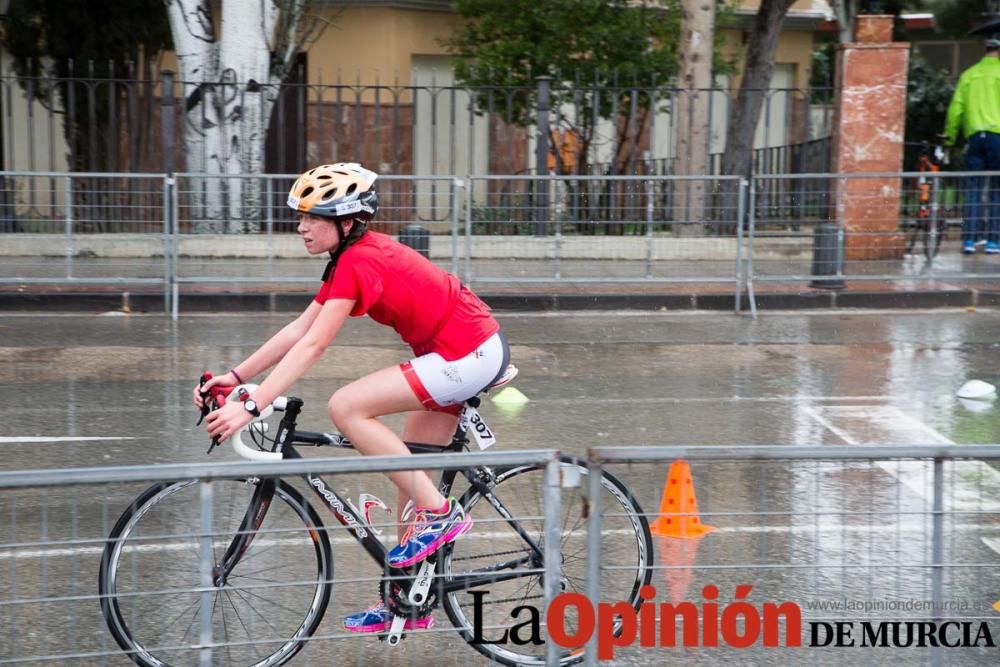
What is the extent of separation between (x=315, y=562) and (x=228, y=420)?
23.3 inches

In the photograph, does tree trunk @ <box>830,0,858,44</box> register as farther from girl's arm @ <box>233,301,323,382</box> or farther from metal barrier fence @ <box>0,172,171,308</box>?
girl's arm @ <box>233,301,323,382</box>

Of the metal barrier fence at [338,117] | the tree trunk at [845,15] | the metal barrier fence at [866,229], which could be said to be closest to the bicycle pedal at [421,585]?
the metal barrier fence at [866,229]

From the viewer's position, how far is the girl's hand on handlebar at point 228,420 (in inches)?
171

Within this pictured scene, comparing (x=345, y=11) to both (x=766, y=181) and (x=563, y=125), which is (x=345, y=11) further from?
(x=766, y=181)

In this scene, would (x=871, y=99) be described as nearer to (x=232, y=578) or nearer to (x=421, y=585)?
(x=421, y=585)

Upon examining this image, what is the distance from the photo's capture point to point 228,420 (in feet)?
14.3

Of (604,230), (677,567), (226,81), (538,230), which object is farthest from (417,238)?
(677,567)

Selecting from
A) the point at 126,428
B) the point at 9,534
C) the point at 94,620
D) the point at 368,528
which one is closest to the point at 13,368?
the point at 126,428

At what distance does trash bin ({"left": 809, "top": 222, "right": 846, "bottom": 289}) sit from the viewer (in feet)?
46.2

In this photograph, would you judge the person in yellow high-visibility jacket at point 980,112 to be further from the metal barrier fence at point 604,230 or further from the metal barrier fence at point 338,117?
the metal barrier fence at point 604,230

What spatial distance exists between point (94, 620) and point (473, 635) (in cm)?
148

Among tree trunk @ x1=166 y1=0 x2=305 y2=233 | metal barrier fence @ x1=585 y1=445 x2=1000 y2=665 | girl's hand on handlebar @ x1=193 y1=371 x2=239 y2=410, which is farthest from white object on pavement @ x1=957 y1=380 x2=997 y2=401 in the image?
tree trunk @ x1=166 y1=0 x2=305 y2=233

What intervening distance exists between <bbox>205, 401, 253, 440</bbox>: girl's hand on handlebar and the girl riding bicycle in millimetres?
42

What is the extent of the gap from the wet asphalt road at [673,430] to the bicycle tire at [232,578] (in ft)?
0.76
